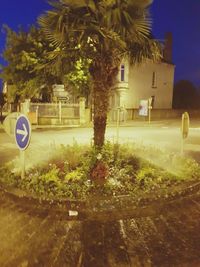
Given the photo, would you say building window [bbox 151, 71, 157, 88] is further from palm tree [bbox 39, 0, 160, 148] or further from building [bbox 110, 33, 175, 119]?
palm tree [bbox 39, 0, 160, 148]

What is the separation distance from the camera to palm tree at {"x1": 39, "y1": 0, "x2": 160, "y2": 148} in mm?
6406

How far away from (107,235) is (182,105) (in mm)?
40378

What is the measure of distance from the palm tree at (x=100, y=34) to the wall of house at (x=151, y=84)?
2425 cm

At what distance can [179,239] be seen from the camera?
419cm

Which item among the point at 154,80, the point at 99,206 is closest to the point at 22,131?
the point at 99,206

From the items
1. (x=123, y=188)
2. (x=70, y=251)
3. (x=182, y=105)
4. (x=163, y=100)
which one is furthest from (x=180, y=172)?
(x=182, y=105)

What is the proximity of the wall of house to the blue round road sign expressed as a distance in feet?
85.5

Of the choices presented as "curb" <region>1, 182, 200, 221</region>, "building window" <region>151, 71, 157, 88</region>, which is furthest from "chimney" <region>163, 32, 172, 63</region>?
"curb" <region>1, 182, 200, 221</region>

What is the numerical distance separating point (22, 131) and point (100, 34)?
2653mm

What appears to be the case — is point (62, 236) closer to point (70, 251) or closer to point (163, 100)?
point (70, 251)

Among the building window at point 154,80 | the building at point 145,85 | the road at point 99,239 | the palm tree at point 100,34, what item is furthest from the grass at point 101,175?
the building window at point 154,80

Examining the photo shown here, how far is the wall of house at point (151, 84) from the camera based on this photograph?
32.3 m

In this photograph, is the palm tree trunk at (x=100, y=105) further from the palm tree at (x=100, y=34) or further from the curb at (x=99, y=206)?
the curb at (x=99, y=206)

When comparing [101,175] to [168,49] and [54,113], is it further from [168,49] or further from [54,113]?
[168,49]
